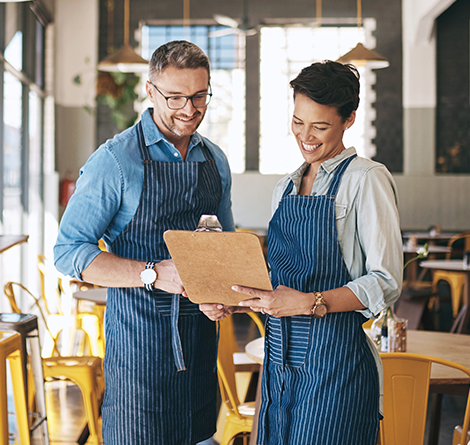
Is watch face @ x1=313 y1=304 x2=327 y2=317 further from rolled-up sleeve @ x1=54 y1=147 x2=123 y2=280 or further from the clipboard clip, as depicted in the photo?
rolled-up sleeve @ x1=54 y1=147 x2=123 y2=280

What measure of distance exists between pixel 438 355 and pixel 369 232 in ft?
4.38

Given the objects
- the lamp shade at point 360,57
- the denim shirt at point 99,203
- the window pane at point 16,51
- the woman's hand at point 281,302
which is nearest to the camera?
the woman's hand at point 281,302

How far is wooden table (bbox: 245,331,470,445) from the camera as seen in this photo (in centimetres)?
225

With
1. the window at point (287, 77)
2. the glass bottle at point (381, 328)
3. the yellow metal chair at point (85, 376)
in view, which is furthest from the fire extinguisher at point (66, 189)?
the glass bottle at point (381, 328)

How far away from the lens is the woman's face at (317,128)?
1.52 m

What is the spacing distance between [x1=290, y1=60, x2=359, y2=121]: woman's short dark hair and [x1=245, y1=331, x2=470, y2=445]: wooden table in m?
1.15

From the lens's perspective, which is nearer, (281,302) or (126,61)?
(281,302)

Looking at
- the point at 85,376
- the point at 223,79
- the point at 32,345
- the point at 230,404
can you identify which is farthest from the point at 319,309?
the point at 223,79

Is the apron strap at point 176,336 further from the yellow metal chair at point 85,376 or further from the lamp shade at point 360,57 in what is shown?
the lamp shade at point 360,57

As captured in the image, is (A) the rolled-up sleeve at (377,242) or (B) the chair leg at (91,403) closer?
(A) the rolled-up sleeve at (377,242)

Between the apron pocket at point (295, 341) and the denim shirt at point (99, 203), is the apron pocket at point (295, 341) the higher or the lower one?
the lower one

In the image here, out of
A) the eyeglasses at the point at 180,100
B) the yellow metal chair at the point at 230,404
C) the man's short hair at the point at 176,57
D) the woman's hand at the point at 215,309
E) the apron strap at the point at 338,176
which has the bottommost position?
the yellow metal chair at the point at 230,404

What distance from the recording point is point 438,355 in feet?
8.26

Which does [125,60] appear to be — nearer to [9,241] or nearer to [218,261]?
[9,241]
